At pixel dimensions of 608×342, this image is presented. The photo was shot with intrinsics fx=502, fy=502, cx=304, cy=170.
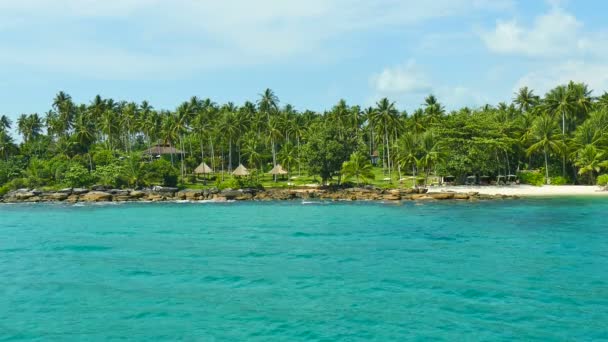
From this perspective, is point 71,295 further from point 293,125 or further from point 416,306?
point 293,125

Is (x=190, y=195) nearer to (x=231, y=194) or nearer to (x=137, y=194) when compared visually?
(x=231, y=194)

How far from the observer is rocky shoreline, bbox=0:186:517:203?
65.7m

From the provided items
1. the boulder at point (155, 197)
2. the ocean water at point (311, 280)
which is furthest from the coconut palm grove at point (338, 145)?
the ocean water at point (311, 280)

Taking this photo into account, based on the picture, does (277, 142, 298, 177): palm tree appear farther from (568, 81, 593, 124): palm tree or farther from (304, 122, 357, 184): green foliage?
(568, 81, 593, 124): palm tree

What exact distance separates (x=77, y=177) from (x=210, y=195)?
869 inches

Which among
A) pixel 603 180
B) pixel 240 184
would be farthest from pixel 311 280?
pixel 603 180

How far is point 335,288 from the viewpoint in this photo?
19.2 m

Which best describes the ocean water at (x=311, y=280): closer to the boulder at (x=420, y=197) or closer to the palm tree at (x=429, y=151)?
the boulder at (x=420, y=197)

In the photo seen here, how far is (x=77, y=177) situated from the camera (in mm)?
75312

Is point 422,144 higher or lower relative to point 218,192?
higher

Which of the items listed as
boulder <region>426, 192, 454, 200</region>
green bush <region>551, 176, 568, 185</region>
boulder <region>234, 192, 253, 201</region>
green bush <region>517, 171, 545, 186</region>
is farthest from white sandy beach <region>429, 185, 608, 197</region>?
boulder <region>234, 192, 253, 201</region>

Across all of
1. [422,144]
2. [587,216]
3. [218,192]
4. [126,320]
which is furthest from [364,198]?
[126,320]

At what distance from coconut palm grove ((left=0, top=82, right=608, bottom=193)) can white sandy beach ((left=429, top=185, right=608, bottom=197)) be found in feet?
6.94

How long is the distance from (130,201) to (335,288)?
175 feet
